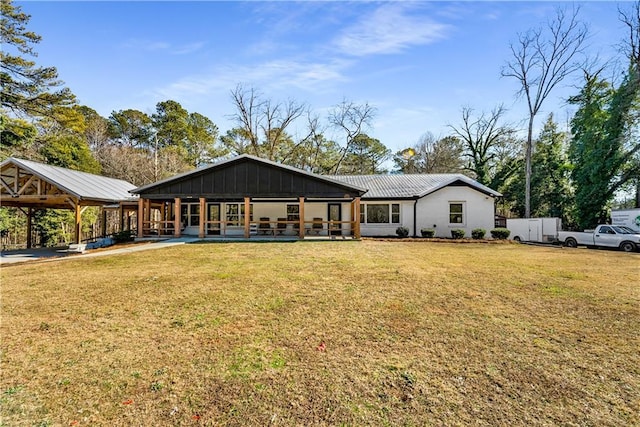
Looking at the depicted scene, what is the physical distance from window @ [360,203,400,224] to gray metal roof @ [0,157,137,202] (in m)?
14.6

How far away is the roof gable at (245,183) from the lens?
53.1 feet

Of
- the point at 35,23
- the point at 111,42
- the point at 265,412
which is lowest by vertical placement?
the point at 265,412

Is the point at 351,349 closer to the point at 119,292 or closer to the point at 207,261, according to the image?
the point at 119,292

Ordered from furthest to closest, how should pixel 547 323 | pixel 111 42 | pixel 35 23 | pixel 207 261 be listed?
pixel 35 23
pixel 111 42
pixel 207 261
pixel 547 323

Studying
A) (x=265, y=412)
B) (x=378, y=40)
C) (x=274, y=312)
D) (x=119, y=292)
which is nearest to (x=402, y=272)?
(x=274, y=312)

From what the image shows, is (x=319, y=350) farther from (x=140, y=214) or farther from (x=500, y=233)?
(x=500, y=233)

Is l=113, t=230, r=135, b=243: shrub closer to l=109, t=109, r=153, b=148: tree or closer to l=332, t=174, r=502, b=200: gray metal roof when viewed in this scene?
l=332, t=174, r=502, b=200: gray metal roof

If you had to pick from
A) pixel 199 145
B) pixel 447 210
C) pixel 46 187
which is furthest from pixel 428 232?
pixel 199 145

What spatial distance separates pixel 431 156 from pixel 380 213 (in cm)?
2179

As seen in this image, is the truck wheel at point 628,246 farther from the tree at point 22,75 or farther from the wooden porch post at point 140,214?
the tree at point 22,75

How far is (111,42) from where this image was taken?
34.9 feet

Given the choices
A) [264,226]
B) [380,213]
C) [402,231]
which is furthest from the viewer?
[380,213]

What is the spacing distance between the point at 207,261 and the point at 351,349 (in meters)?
6.99

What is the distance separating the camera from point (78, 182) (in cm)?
1567
